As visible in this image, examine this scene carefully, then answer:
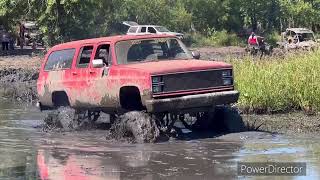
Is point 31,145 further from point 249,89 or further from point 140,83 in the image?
point 249,89

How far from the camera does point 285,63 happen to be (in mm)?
15094

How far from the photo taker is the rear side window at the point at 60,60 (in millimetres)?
13336

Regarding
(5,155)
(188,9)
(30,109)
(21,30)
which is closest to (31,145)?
(5,155)

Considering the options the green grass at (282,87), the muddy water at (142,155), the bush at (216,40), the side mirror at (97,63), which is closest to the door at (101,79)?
the side mirror at (97,63)

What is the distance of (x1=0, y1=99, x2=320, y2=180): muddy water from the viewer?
8.93m

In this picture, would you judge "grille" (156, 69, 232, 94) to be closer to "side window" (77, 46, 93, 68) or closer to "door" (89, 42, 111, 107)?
"door" (89, 42, 111, 107)

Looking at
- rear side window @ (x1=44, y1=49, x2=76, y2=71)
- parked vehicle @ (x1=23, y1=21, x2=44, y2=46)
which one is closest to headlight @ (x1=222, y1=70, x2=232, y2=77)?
rear side window @ (x1=44, y1=49, x2=76, y2=71)

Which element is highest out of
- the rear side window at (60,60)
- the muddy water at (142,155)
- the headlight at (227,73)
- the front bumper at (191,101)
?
the rear side window at (60,60)

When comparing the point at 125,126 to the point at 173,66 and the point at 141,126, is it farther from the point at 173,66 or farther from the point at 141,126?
the point at 173,66

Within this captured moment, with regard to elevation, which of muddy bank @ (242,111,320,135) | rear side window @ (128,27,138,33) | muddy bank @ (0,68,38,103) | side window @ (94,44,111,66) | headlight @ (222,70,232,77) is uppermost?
side window @ (94,44,111,66)

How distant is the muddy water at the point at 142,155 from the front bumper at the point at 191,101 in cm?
62

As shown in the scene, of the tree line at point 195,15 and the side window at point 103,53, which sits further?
the tree line at point 195,15

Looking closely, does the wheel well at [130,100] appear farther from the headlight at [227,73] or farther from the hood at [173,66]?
the headlight at [227,73]

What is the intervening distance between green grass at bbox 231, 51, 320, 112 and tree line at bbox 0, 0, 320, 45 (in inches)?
841
